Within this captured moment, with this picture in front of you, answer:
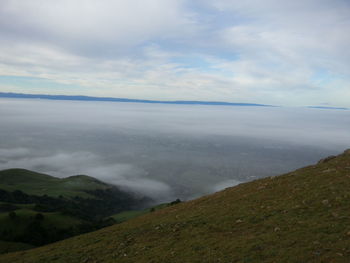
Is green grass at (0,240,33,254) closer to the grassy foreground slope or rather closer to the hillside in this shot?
the hillside

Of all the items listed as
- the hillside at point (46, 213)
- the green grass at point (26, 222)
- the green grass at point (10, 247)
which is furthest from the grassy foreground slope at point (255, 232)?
the green grass at point (26, 222)

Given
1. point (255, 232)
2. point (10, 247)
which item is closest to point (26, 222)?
point (10, 247)

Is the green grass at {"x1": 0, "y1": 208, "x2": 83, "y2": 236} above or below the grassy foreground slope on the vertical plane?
below

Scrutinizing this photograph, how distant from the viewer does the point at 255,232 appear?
762 inches

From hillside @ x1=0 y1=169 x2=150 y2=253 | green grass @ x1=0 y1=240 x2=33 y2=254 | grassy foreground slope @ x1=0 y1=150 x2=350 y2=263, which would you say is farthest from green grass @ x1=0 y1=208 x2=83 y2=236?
grassy foreground slope @ x1=0 y1=150 x2=350 y2=263

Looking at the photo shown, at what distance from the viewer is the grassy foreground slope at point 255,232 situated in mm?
15805

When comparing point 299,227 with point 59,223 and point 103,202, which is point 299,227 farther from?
point 103,202

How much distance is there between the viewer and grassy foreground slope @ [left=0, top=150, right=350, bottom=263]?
15805mm

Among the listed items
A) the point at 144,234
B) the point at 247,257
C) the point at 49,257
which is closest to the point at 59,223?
the point at 49,257

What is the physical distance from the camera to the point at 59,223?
303 feet

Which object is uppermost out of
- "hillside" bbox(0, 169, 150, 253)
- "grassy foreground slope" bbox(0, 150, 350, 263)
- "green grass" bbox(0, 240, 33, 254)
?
"grassy foreground slope" bbox(0, 150, 350, 263)

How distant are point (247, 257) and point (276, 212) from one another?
25.5 ft

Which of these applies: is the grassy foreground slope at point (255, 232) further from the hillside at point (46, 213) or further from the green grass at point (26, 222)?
the green grass at point (26, 222)

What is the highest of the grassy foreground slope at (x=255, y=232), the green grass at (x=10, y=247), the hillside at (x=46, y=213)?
the grassy foreground slope at (x=255, y=232)
